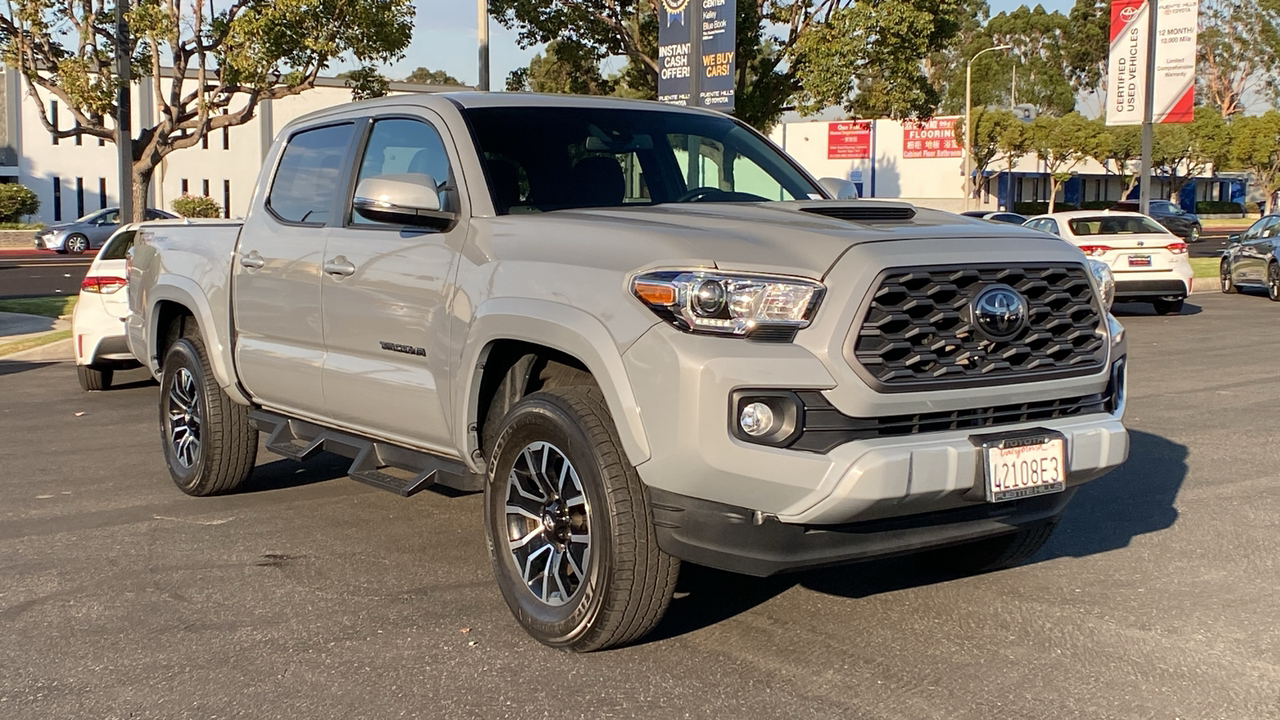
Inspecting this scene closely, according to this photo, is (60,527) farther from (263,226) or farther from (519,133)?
(519,133)

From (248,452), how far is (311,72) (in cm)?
1838

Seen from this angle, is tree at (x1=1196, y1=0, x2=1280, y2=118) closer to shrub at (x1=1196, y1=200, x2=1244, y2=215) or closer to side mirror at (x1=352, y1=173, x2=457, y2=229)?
shrub at (x1=1196, y1=200, x2=1244, y2=215)

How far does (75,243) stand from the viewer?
36469 mm

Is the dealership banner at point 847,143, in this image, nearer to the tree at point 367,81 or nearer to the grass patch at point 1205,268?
the grass patch at point 1205,268

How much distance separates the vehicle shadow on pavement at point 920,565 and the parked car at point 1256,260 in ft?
52.1

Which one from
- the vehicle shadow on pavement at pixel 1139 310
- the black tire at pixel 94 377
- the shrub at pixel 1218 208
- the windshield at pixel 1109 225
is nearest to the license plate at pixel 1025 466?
the black tire at pixel 94 377

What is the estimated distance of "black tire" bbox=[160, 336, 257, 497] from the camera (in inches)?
265

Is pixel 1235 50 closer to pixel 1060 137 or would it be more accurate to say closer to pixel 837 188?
pixel 1060 137

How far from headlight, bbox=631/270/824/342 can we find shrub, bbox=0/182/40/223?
4529cm

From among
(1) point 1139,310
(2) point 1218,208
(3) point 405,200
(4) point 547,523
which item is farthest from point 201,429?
(2) point 1218,208

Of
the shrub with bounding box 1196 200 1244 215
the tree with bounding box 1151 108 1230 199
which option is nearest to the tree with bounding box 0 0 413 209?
the tree with bounding box 1151 108 1230 199

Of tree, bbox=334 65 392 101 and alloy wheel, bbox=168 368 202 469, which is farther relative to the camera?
tree, bbox=334 65 392 101

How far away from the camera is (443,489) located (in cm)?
723

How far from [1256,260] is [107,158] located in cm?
4464
